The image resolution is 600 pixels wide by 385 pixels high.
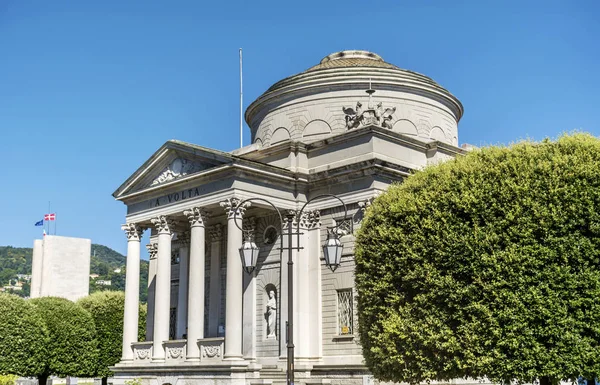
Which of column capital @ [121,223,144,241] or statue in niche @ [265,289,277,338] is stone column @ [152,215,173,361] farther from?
statue in niche @ [265,289,277,338]

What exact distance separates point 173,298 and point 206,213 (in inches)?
364

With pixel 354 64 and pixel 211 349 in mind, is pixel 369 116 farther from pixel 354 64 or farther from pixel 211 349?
pixel 211 349

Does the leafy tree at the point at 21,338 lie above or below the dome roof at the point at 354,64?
A: below

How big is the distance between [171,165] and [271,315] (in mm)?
9366

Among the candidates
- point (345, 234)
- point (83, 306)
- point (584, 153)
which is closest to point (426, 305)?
point (584, 153)

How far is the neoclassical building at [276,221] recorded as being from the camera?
33.9 m

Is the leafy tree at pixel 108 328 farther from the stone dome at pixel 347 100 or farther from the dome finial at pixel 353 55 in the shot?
the dome finial at pixel 353 55

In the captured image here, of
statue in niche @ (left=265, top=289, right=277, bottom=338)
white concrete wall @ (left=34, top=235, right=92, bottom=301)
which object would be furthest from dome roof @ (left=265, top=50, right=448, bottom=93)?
white concrete wall @ (left=34, top=235, right=92, bottom=301)

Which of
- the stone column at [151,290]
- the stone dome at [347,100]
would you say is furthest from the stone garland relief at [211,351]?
the stone dome at [347,100]

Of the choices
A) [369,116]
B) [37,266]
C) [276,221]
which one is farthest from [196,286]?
[37,266]

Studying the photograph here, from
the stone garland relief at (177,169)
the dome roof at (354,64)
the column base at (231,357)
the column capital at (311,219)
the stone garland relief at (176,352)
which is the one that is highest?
the dome roof at (354,64)

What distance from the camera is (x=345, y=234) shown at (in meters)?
34.9

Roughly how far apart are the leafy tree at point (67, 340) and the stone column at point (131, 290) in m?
15.6

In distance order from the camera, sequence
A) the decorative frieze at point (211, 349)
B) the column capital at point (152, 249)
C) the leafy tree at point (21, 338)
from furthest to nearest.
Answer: the leafy tree at point (21, 338) → the column capital at point (152, 249) → the decorative frieze at point (211, 349)
